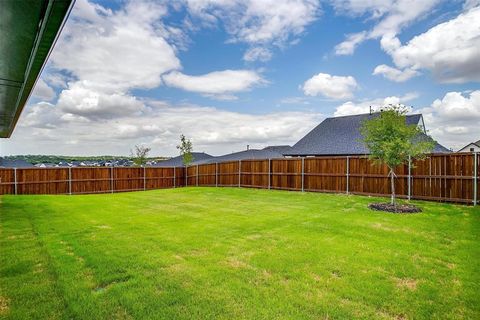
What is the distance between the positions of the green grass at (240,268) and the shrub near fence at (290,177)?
11.0ft

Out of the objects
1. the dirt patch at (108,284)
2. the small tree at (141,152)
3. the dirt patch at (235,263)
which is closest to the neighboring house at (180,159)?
the small tree at (141,152)

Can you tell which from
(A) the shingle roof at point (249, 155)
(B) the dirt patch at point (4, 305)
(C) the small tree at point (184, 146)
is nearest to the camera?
(B) the dirt patch at point (4, 305)

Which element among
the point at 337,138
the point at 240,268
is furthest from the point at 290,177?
the point at 240,268

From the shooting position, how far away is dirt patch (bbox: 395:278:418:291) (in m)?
4.19

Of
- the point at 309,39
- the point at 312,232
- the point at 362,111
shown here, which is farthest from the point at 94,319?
the point at 362,111

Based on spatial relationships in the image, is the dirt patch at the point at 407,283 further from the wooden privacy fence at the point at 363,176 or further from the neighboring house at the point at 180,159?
the neighboring house at the point at 180,159

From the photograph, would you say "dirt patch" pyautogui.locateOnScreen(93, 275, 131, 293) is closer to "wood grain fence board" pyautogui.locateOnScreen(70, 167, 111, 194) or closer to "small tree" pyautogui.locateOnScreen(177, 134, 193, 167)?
"wood grain fence board" pyautogui.locateOnScreen(70, 167, 111, 194)

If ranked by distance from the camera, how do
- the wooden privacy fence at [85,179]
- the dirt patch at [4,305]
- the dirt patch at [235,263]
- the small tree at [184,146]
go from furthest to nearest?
1. the small tree at [184,146]
2. the wooden privacy fence at [85,179]
3. the dirt patch at [235,263]
4. the dirt patch at [4,305]

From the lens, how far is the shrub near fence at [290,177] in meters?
11.6

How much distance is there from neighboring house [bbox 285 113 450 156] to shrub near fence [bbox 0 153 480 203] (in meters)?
7.66

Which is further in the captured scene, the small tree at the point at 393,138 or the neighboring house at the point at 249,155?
the neighboring house at the point at 249,155

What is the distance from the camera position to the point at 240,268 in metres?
4.76

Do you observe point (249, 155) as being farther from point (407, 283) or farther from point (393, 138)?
point (407, 283)

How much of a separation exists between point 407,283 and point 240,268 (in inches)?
95.7
